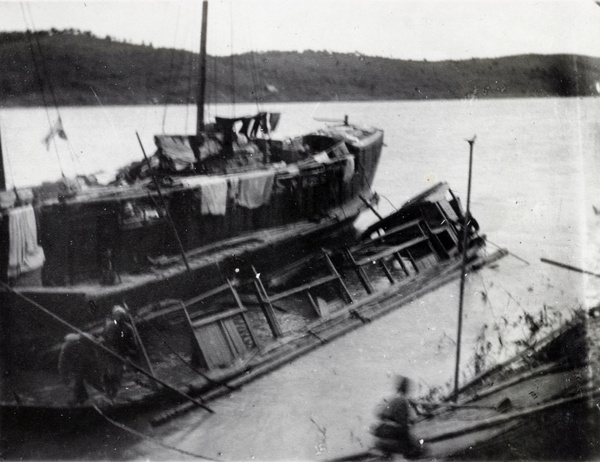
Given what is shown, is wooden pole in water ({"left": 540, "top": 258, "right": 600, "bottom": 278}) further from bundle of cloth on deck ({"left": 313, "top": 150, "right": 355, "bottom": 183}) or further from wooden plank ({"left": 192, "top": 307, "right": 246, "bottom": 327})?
bundle of cloth on deck ({"left": 313, "top": 150, "right": 355, "bottom": 183})

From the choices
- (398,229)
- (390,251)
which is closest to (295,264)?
(390,251)

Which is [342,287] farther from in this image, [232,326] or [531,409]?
[531,409]

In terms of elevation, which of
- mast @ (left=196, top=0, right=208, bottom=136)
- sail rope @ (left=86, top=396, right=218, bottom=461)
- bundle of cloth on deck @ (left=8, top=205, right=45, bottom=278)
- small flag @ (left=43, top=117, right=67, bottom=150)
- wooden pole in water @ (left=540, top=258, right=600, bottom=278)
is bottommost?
sail rope @ (left=86, top=396, right=218, bottom=461)

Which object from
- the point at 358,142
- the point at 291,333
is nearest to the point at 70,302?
the point at 291,333

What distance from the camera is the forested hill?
5.03 metres

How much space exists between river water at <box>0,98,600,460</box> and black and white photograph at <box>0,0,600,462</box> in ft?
0.08

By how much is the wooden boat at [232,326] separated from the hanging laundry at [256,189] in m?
1.13

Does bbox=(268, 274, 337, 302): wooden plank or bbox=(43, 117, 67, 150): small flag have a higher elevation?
bbox=(43, 117, 67, 150): small flag

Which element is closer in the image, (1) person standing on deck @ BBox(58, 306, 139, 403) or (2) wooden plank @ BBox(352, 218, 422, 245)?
(1) person standing on deck @ BBox(58, 306, 139, 403)

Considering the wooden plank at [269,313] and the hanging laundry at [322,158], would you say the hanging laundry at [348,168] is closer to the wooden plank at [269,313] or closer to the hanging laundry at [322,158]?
the hanging laundry at [322,158]

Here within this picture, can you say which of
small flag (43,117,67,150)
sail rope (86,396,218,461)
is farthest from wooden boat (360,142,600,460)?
small flag (43,117,67,150)

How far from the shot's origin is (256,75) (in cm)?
607

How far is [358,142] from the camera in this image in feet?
33.1

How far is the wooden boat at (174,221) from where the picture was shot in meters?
4.98
